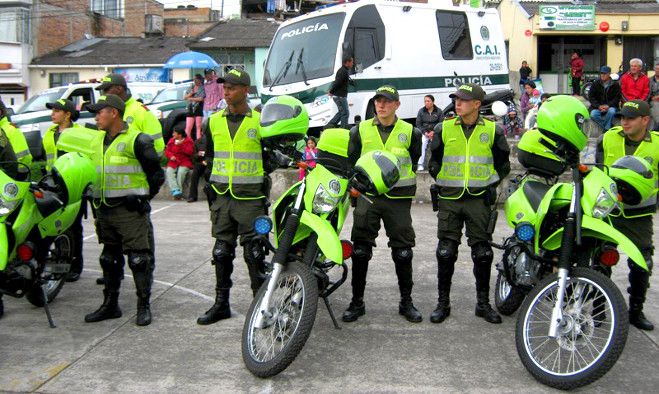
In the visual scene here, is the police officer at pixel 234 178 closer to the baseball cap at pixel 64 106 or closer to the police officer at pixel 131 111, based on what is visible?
→ the police officer at pixel 131 111

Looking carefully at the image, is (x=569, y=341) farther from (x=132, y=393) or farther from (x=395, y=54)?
(x=395, y=54)

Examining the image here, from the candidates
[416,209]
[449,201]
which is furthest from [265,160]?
[416,209]

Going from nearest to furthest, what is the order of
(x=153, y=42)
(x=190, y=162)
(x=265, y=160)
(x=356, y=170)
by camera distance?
(x=356, y=170), (x=265, y=160), (x=190, y=162), (x=153, y=42)

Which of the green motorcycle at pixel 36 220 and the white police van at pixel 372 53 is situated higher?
the white police van at pixel 372 53

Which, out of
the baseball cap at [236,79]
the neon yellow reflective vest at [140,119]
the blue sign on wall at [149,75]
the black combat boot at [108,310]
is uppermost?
the blue sign on wall at [149,75]

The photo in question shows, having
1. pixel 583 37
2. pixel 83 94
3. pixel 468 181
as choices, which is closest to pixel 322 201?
pixel 468 181

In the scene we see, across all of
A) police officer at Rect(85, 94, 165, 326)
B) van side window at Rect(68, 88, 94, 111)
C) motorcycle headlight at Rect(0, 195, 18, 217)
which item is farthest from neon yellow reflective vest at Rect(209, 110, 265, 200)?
van side window at Rect(68, 88, 94, 111)

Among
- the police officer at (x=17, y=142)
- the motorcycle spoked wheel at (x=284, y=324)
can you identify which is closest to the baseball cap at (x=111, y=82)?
the police officer at (x=17, y=142)

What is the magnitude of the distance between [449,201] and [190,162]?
759 centimetres

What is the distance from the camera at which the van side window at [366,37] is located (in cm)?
1230

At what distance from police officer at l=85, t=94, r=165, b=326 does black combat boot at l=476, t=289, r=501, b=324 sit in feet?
8.65

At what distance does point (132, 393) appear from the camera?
3961mm

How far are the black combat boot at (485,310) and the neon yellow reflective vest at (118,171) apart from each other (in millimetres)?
2845

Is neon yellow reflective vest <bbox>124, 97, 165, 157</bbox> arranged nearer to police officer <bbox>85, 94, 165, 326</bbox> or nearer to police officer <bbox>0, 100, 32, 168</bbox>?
police officer <bbox>85, 94, 165, 326</bbox>
